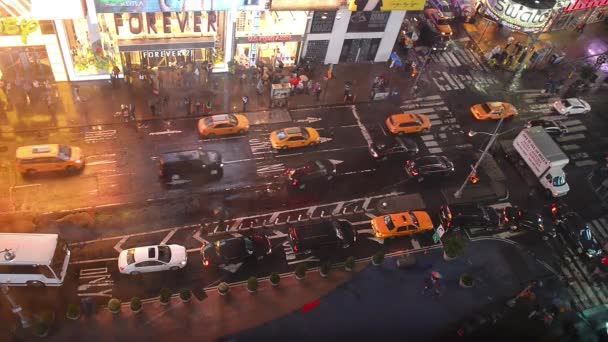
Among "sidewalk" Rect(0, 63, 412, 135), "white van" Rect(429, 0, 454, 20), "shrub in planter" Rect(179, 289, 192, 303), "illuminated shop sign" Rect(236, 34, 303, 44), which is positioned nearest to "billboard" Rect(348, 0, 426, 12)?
"illuminated shop sign" Rect(236, 34, 303, 44)

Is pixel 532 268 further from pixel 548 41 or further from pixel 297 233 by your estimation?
pixel 548 41

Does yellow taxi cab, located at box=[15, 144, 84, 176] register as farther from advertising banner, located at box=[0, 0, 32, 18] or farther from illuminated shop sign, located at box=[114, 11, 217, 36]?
illuminated shop sign, located at box=[114, 11, 217, 36]

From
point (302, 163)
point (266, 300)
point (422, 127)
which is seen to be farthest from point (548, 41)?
point (266, 300)

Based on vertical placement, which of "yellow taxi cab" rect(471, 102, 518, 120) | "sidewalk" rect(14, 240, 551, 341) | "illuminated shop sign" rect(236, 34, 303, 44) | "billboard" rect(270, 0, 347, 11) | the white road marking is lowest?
"sidewalk" rect(14, 240, 551, 341)

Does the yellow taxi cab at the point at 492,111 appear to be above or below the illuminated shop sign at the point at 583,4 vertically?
below

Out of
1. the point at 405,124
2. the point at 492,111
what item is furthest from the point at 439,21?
the point at 405,124

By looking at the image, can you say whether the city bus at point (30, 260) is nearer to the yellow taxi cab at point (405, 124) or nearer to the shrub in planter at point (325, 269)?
the shrub in planter at point (325, 269)

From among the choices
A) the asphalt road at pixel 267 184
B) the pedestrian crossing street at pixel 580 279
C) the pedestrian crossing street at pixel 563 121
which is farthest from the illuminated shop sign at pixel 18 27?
the pedestrian crossing street at pixel 563 121
